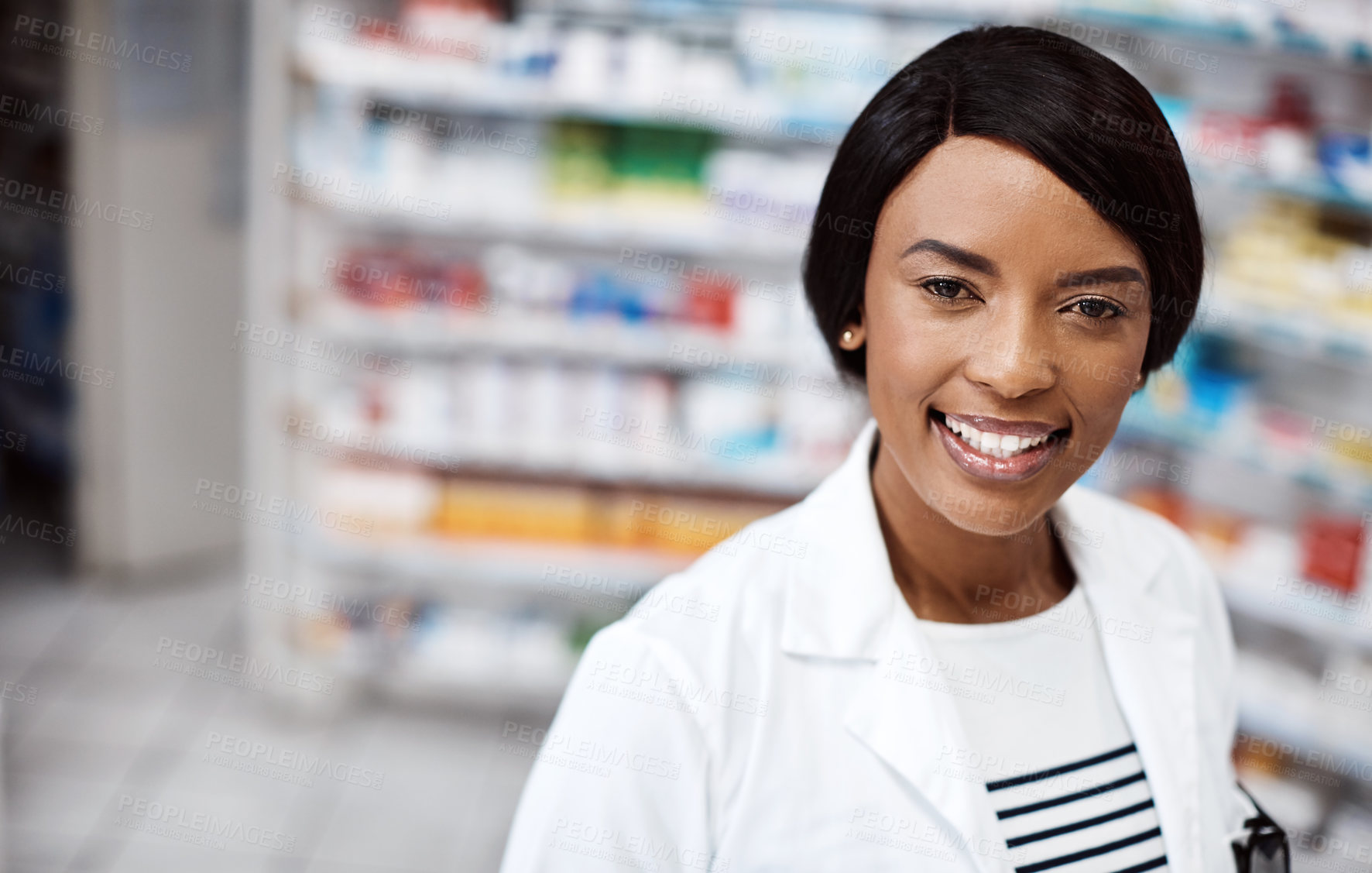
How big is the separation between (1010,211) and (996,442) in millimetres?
228

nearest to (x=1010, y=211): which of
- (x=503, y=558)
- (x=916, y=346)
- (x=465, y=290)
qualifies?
(x=916, y=346)

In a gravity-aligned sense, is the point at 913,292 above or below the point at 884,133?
below

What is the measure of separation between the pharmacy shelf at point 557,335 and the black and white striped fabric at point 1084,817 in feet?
7.98

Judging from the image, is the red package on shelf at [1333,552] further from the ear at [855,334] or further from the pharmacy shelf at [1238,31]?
the ear at [855,334]

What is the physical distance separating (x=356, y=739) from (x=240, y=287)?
185cm

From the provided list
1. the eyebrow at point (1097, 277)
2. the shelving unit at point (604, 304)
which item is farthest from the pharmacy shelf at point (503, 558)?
the eyebrow at point (1097, 277)

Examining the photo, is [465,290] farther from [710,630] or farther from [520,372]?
[710,630]

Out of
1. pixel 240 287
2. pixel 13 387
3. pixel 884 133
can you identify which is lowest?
pixel 13 387

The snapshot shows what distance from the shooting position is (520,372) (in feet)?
12.8

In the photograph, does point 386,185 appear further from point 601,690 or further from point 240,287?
point 601,690

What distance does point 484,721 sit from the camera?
420 centimetres

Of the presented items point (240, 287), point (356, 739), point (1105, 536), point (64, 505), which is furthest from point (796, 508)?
point (64, 505)

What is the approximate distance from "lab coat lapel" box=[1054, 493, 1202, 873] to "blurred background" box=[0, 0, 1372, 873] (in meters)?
1.96

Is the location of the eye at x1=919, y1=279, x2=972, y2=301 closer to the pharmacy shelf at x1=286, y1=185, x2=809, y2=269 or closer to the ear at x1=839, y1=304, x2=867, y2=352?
the ear at x1=839, y1=304, x2=867, y2=352
